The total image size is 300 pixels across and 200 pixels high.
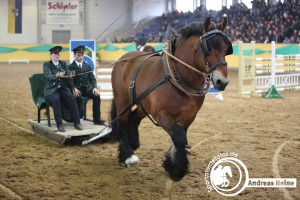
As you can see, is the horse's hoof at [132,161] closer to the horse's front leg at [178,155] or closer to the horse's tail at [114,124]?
the horse's tail at [114,124]

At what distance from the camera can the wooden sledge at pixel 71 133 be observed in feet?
19.0

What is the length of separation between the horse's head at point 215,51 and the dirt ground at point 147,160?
1120mm

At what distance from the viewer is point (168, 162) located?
411cm

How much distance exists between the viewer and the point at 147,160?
511cm

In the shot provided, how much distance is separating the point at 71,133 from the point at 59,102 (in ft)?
1.67

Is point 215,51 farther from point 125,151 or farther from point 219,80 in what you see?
point 125,151

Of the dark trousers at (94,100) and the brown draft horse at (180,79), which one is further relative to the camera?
the dark trousers at (94,100)

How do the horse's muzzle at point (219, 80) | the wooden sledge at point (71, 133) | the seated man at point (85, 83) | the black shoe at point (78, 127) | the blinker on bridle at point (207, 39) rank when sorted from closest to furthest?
the horse's muzzle at point (219, 80) < the blinker on bridle at point (207, 39) < the wooden sledge at point (71, 133) < the black shoe at point (78, 127) < the seated man at point (85, 83)

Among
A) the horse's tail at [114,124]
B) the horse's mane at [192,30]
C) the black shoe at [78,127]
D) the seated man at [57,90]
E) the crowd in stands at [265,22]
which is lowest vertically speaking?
the black shoe at [78,127]

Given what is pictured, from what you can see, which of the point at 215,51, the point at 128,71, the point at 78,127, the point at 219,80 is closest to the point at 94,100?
the point at 78,127

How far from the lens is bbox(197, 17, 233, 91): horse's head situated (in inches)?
140

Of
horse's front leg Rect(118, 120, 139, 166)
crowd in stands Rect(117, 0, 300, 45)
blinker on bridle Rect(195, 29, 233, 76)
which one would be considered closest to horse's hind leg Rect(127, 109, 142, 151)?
horse's front leg Rect(118, 120, 139, 166)

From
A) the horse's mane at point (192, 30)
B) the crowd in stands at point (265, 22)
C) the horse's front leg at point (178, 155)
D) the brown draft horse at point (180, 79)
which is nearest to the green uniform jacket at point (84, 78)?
the brown draft horse at point (180, 79)

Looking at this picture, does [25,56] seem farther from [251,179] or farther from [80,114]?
[251,179]
